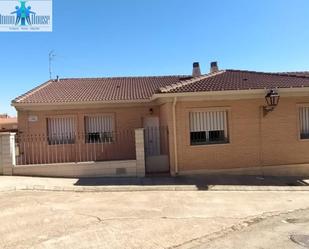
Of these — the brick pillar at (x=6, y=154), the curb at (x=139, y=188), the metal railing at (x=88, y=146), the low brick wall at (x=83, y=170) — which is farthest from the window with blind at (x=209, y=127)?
the brick pillar at (x=6, y=154)

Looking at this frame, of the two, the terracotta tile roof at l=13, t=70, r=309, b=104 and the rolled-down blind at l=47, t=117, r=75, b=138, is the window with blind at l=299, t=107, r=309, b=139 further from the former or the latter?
the rolled-down blind at l=47, t=117, r=75, b=138

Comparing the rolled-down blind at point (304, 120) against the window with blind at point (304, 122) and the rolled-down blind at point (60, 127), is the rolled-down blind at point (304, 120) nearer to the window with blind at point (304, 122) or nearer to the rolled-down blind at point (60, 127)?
the window with blind at point (304, 122)

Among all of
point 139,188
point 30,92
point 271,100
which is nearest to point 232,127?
point 271,100

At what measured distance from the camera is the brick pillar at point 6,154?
14.0 metres

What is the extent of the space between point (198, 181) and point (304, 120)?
5.17 meters

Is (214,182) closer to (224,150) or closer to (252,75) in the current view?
(224,150)

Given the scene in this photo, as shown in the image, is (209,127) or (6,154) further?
(209,127)

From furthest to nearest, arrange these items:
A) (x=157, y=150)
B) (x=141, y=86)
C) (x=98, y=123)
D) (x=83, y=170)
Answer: (x=141, y=86) < (x=98, y=123) < (x=157, y=150) < (x=83, y=170)

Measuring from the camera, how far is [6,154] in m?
14.1

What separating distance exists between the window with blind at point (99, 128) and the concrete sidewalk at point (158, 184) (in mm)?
4602

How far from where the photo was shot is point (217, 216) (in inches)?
345

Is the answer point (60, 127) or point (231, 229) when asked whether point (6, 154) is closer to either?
point (60, 127)

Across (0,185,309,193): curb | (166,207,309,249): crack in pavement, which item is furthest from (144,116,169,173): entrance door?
(166,207,309,249): crack in pavement

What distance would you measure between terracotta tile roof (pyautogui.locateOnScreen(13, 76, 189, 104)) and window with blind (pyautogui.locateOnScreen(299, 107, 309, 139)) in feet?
20.0
